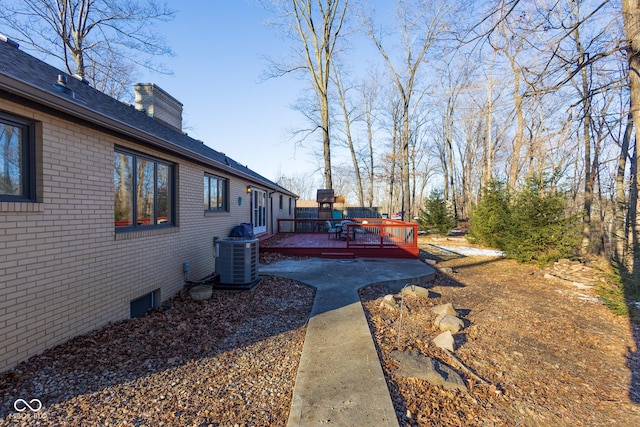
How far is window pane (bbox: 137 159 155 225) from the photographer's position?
507 cm

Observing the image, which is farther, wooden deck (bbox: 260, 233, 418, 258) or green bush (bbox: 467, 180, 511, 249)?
green bush (bbox: 467, 180, 511, 249)

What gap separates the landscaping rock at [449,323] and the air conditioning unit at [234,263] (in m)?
3.66

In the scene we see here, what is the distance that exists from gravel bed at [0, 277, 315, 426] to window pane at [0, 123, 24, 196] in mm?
1772

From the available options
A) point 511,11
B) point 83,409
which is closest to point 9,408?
point 83,409

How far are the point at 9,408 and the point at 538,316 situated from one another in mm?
6943

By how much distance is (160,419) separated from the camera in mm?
2449

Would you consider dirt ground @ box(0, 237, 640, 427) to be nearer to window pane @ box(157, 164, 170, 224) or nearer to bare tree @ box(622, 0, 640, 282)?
window pane @ box(157, 164, 170, 224)

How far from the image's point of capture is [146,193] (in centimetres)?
524

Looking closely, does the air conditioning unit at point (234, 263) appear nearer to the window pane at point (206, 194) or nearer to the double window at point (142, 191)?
the double window at point (142, 191)

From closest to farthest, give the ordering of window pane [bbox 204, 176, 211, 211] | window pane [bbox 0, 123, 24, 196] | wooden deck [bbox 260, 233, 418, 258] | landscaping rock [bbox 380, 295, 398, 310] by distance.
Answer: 1. window pane [bbox 0, 123, 24, 196]
2. landscaping rock [bbox 380, 295, 398, 310]
3. window pane [bbox 204, 176, 211, 211]
4. wooden deck [bbox 260, 233, 418, 258]

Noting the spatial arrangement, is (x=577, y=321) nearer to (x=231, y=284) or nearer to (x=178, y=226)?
(x=231, y=284)

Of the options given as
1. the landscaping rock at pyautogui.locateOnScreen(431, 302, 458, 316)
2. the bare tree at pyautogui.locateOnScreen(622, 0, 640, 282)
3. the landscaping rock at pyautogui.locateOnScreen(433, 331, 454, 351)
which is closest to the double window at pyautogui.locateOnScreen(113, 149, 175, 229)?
the landscaping rock at pyautogui.locateOnScreen(433, 331, 454, 351)

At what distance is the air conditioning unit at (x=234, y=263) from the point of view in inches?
246

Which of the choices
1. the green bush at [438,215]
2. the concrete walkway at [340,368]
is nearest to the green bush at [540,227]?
the concrete walkway at [340,368]
